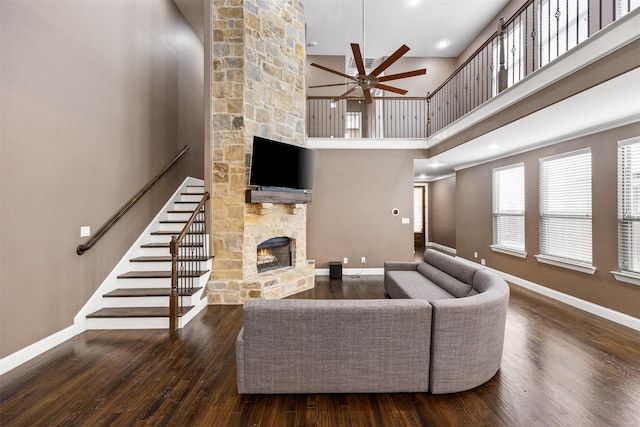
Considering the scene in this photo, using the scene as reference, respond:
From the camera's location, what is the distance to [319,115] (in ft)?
23.8

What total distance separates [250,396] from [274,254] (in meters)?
2.97

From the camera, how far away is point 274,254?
197 inches

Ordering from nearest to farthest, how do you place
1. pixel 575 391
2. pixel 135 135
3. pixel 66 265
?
pixel 575 391 → pixel 66 265 → pixel 135 135

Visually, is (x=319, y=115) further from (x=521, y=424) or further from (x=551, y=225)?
(x=521, y=424)

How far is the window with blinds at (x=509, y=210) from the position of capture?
5344mm

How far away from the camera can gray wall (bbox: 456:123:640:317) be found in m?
3.60

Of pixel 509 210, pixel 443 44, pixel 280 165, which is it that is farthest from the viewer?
pixel 443 44

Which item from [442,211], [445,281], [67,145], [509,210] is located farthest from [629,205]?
[67,145]

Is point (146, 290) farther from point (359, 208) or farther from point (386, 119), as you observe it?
point (386, 119)

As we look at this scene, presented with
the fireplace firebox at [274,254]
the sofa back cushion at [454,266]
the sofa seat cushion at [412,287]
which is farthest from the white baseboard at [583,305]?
the fireplace firebox at [274,254]

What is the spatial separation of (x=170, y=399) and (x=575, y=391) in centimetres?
308

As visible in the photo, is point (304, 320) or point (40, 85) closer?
point (304, 320)

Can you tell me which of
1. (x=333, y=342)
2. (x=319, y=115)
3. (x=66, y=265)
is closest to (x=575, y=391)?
(x=333, y=342)

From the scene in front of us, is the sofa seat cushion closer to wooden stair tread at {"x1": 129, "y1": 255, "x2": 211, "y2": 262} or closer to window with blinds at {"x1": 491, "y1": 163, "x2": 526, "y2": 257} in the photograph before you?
window with blinds at {"x1": 491, "y1": 163, "x2": 526, "y2": 257}
